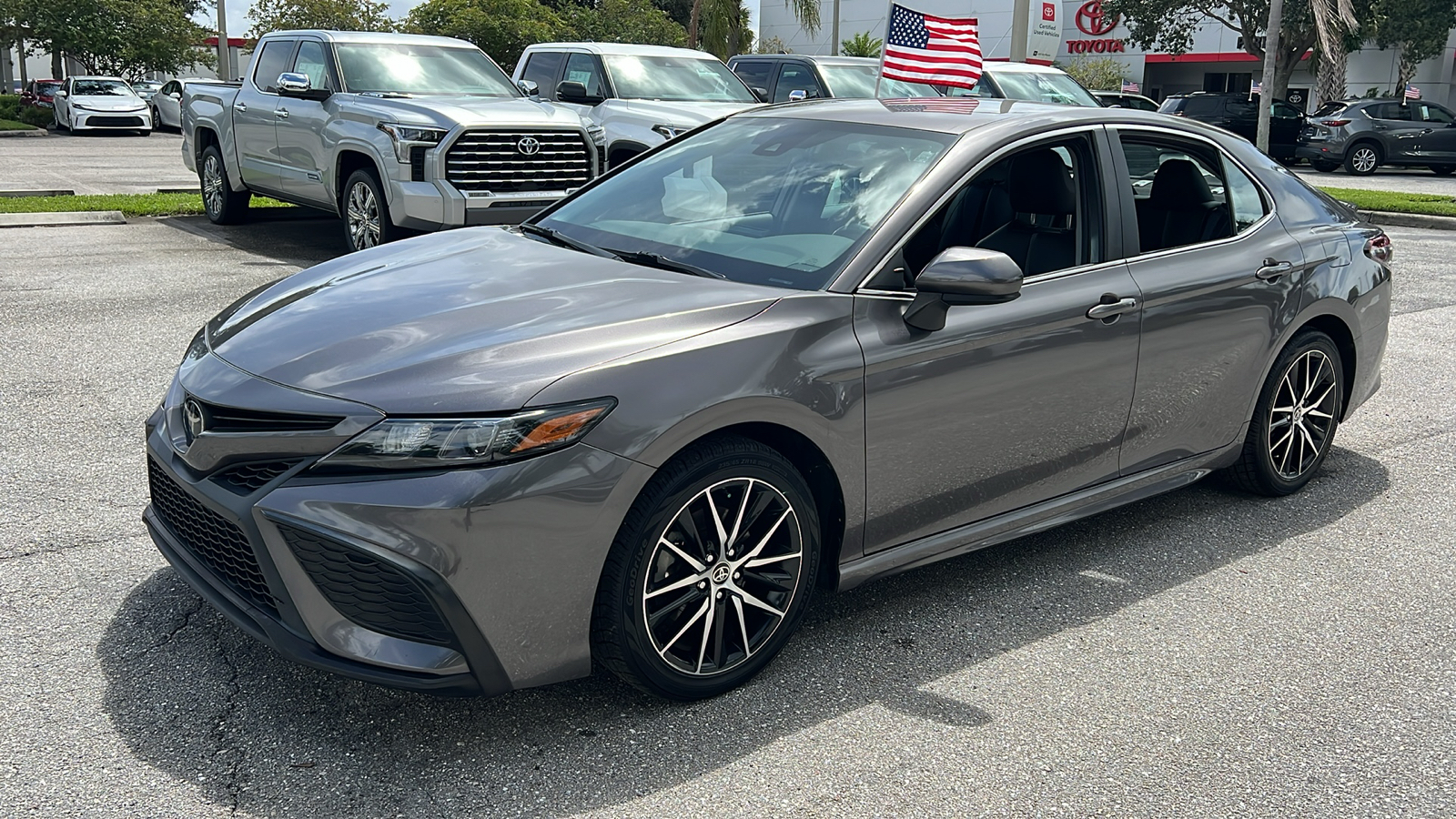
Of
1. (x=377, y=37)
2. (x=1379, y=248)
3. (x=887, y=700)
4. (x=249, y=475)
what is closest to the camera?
(x=249, y=475)

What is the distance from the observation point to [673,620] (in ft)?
11.4

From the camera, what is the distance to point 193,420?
11.3 ft

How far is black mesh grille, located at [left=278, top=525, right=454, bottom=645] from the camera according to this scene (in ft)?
10.0

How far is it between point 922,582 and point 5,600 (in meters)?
3.01

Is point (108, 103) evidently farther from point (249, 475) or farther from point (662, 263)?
point (249, 475)

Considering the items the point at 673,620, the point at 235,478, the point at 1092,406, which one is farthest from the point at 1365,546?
the point at 235,478

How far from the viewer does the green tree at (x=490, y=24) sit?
38.8 metres

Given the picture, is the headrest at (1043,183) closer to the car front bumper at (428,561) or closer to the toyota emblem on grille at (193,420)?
the car front bumper at (428,561)

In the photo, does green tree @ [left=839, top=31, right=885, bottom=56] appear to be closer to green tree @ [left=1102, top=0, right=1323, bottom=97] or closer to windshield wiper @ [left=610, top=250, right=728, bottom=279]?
green tree @ [left=1102, top=0, right=1323, bottom=97]

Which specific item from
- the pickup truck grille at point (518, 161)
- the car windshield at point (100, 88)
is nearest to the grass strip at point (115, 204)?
the pickup truck grille at point (518, 161)

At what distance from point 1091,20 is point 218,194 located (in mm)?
42524

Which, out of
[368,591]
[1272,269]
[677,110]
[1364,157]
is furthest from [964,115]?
[1364,157]

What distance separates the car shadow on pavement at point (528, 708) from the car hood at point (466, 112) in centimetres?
651

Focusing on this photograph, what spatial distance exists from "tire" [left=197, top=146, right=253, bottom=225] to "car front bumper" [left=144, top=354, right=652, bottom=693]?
1056cm
